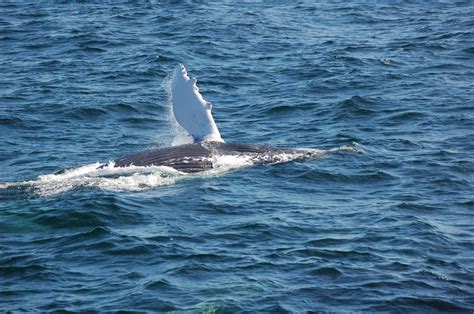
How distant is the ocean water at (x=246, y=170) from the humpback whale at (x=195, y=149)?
0.35m

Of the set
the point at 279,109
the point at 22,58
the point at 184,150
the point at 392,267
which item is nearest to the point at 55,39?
the point at 22,58

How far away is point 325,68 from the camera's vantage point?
114 feet

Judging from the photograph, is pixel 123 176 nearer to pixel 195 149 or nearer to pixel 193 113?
pixel 195 149

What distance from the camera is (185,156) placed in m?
23.7

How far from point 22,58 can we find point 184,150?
15.1 meters

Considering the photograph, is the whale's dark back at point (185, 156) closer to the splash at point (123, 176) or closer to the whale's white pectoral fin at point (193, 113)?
the splash at point (123, 176)

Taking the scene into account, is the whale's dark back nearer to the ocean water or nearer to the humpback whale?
the humpback whale

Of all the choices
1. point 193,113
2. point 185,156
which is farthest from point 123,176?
point 193,113

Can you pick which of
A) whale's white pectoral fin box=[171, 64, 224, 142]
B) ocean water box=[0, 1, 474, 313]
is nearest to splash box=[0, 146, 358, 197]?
ocean water box=[0, 1, 474, 313]

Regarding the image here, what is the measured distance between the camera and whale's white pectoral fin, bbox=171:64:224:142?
961 inches

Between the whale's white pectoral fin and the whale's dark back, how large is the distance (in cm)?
39

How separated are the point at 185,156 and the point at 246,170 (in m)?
1.51

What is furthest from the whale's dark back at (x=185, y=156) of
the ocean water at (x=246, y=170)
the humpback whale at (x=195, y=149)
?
the ocean water at (x=246, y=170)

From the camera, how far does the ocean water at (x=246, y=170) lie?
1711 cm
